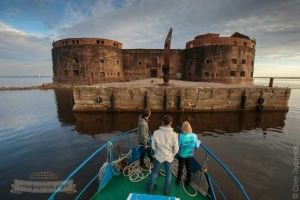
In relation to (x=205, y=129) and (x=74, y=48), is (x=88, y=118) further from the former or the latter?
(x=74, y=48)

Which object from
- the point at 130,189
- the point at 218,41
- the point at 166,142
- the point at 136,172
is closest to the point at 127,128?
the point at 136,172

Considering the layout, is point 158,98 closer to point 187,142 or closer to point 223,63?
point 187,142

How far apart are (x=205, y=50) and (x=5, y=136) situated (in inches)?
1402

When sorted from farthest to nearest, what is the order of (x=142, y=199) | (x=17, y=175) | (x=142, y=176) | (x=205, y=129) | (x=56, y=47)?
(x=56, y=47) → (x=205, y=129) → (x=17, y=175) → (x=142, y=176) → (x=142, y=199)

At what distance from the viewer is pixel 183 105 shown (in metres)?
15.1

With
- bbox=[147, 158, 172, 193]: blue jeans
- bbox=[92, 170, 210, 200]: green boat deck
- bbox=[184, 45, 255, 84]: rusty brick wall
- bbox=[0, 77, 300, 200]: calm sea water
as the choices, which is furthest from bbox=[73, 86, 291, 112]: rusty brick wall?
bbox=[184, 45, 255, 84]: rusty brick wall

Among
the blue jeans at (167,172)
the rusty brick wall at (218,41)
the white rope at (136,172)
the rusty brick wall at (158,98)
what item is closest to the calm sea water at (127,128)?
the rusty brick wall at (158,98)

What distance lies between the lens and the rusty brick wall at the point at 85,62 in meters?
36.8

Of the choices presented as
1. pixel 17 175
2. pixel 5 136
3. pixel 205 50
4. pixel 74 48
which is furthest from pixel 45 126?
pixel 205 50

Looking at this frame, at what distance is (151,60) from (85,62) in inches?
637

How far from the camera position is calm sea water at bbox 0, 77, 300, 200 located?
604cm

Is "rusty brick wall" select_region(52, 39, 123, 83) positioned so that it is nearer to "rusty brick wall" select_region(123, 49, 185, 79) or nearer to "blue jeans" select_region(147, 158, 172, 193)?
"rusty brick wall" select_region(123, 49, 185, 79)

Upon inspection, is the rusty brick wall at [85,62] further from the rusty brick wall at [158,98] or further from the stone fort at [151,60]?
the rusty brick wall at [158,98]

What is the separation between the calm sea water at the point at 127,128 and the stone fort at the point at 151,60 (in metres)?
21.3
